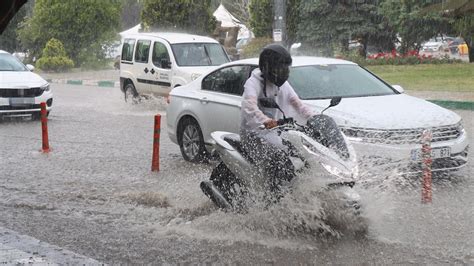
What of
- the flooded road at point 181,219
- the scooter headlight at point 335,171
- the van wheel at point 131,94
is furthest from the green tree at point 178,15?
the scooter headlight at point 335,171

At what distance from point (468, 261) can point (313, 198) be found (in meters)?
1.31

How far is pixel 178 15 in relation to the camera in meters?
34.5

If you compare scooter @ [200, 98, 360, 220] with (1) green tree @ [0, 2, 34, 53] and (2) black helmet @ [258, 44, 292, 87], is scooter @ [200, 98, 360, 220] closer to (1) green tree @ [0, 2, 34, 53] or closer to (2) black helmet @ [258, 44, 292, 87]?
(2) black helmet @ [258, 44, 292, 87]

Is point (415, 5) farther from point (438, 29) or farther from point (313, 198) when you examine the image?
point (313, 198)

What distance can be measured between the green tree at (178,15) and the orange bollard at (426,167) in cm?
2755

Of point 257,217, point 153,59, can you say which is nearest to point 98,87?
point 153,59

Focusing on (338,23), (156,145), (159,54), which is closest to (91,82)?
(159,54)

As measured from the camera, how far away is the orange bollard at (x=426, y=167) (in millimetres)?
7578

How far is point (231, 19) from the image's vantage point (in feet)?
173

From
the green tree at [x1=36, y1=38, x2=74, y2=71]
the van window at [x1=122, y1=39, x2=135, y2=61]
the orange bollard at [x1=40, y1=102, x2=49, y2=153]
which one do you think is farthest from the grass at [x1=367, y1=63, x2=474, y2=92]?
the green tree at [x1=36, y1=38, x2=74, y2=71]

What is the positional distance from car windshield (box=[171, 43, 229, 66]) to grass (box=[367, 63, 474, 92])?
668 centimetres

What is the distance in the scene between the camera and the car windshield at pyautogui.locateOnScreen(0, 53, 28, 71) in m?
17.8

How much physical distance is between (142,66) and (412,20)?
1988 cm

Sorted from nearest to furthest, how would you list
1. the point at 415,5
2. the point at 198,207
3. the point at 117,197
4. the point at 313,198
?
1. the point at 313,198
2. the point at 198,207
3. the point at 117,197
4. the point at 415,5
